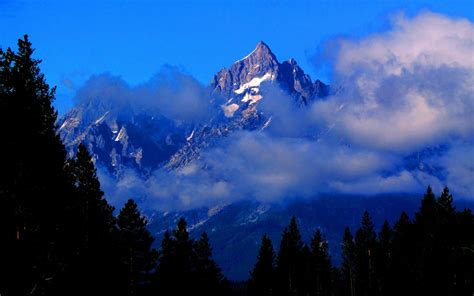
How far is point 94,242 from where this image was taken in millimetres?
44312

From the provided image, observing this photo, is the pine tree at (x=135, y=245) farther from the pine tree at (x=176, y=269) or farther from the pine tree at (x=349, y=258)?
→ the pine tree at (x=349, y=258)

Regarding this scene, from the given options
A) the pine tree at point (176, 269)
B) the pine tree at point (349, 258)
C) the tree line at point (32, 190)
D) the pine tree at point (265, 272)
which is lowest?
the tree line at point (32, 190)

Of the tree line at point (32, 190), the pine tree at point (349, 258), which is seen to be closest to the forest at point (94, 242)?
the tree line at point (32, 190)

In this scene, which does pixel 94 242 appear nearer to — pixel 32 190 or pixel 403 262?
pixel 32 190

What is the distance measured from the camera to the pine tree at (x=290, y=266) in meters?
110

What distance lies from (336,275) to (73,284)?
13050 centimetres

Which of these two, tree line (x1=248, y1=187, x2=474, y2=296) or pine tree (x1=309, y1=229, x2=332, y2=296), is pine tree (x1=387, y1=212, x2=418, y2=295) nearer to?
tree line (x1=248, y1=187, x2=474, y2=296)

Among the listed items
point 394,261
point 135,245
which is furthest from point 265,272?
point 135,245

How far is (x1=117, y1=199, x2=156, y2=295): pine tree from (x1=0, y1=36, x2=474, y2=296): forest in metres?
0.10

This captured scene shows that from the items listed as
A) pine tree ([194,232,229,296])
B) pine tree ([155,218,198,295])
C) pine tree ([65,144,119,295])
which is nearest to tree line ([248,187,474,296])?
pine tree ([194,232,229,296])

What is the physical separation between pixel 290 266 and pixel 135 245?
5505cm

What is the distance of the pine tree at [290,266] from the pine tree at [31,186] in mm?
84812

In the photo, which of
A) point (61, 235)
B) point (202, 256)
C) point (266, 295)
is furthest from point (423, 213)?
point (61, 235)

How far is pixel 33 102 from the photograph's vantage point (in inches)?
1096
